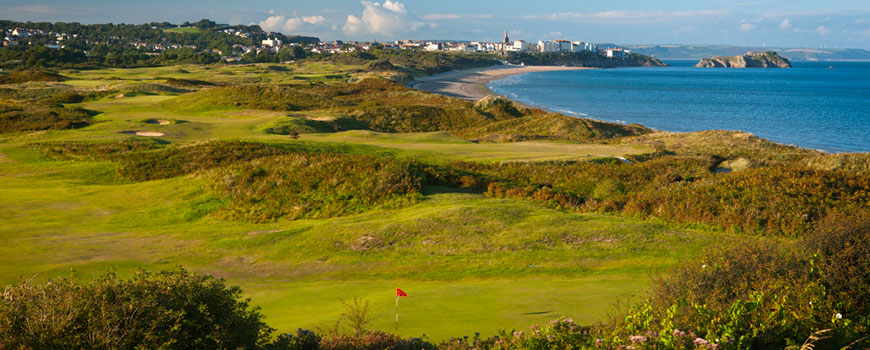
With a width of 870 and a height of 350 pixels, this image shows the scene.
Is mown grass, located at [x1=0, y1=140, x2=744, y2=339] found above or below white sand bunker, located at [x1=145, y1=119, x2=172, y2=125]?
below

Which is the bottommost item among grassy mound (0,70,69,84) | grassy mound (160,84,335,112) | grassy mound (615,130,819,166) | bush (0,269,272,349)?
grassy mound (615,130,819,166)

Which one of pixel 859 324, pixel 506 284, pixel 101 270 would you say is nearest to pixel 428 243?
pixel 506 284

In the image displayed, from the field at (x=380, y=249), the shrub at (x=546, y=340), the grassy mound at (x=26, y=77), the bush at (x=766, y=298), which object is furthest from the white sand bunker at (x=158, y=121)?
the grassy mound at (x=26, y=77)

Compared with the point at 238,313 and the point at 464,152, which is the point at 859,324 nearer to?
the point at 238,313

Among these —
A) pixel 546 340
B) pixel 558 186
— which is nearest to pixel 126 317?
pixel 546 340

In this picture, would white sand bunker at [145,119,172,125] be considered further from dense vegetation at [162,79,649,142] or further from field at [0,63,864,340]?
field at [0,63,864,340]

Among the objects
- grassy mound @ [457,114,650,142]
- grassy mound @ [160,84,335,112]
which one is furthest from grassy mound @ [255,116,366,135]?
grassy mound @ [160,84,335,112]

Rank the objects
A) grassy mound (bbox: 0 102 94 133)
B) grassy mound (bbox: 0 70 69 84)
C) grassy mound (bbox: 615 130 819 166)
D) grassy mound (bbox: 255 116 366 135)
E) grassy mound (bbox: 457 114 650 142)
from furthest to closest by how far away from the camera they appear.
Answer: grassy mound (bbox: 0 70 69 84) < grassy mound (bbox: 457 114 650 142) < grassy mound (bbox: 255 116 366 135) < grassy mound (bbox: 0 102 94 133) < grassy mound (bbox: 615 130 819 166)

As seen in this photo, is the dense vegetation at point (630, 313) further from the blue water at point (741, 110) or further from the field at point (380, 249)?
the blue water at point (741, 110)
